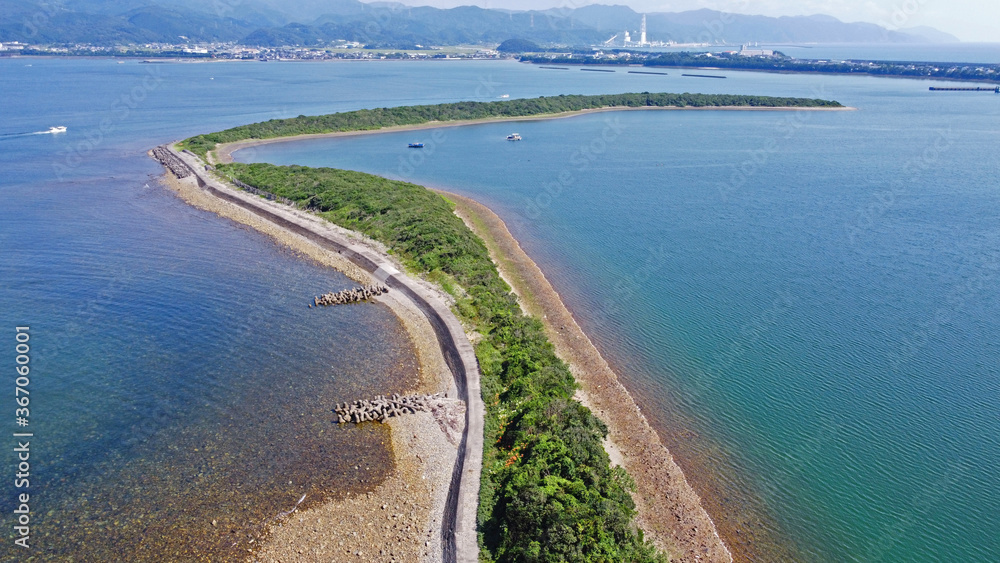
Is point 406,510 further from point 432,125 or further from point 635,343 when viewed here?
point 432,125

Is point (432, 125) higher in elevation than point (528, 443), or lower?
higher

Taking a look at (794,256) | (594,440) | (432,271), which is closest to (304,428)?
(594,440)

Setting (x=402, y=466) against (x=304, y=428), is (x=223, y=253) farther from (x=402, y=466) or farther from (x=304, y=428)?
(x=402, y=466)

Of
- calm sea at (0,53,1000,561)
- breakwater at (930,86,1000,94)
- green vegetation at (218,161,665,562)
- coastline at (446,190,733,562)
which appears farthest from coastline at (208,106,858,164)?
breakwater at (930,86,1000,94)

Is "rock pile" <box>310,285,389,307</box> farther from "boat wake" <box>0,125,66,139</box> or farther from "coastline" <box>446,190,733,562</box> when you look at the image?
"boat wake" <box>0,125,66,139</box>

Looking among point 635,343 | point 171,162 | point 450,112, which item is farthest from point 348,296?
point 450,112

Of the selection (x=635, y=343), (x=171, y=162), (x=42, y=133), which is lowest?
(x=635, y=343)
